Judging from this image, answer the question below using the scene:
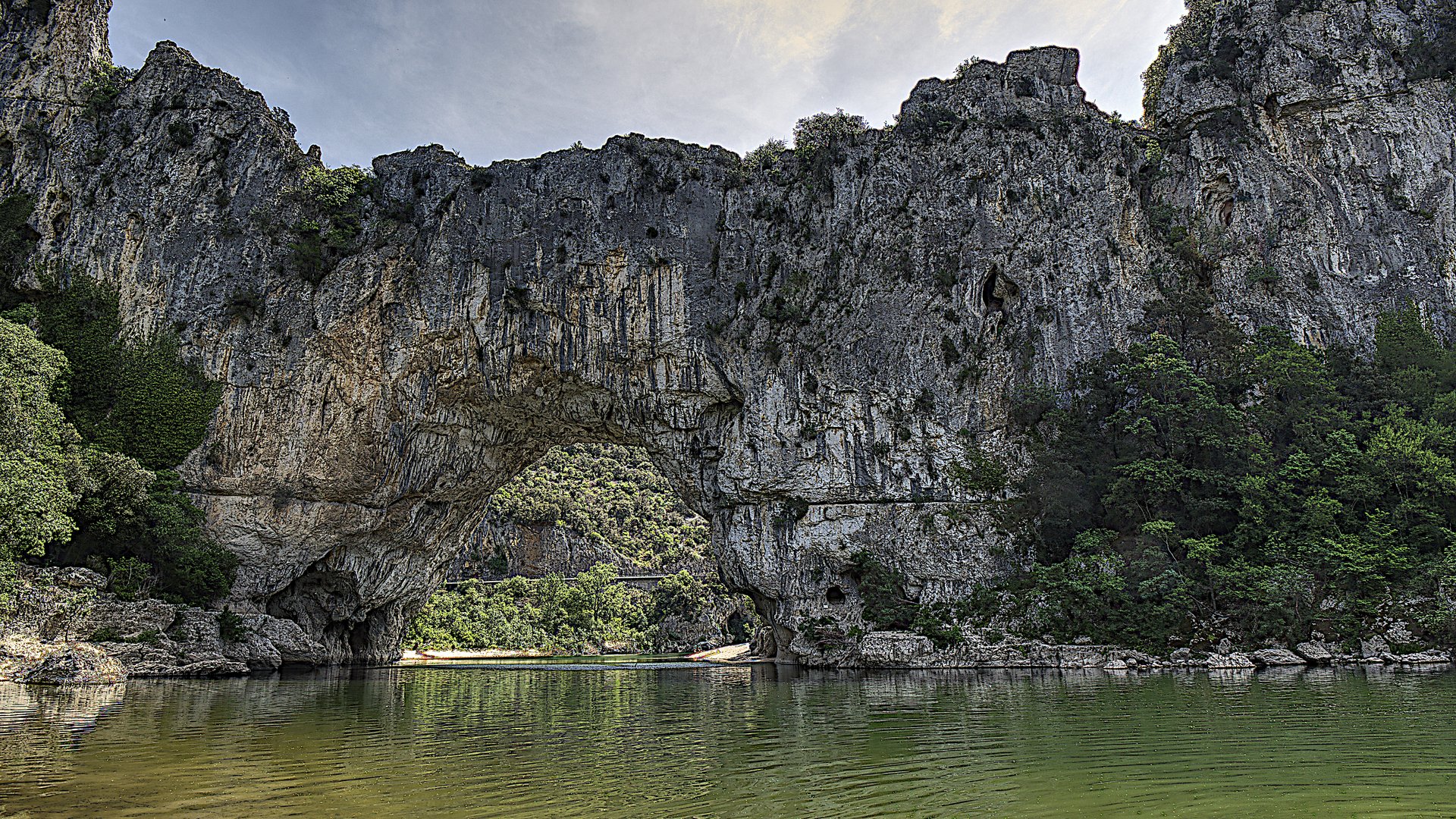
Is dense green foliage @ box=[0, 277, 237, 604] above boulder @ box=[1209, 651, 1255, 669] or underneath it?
above

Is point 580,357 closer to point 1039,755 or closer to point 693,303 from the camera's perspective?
point 693,303

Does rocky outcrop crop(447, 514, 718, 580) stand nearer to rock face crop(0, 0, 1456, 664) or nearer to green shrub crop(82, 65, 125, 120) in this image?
rock face crop(0, 0, 1456, 664)

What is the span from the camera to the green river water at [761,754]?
559cm

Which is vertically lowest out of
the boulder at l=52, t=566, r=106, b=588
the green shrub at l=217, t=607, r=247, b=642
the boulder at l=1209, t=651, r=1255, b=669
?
the boulder at l=1209, t=651, r=1255, b=669

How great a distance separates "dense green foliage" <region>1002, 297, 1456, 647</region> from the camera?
21.3 m

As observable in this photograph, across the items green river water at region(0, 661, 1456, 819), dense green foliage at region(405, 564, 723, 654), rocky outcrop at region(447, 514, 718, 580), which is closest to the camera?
green river water at region(0, 661, 1456, 819)

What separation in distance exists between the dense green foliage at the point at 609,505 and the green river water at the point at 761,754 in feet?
165

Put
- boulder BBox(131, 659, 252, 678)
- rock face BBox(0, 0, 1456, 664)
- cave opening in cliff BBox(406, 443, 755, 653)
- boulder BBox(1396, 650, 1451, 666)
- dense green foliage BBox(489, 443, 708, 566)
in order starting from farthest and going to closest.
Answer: dense green foliage BBox(489, 443, 708, 566) < cave opening in cliff BBox(406, 443, 755, 653) < rock face BBox(0, 0, 1456, 664) < boulder BBox(131, 659, 252, 678) < boulder BBox(1396, 650, 1451, 666)

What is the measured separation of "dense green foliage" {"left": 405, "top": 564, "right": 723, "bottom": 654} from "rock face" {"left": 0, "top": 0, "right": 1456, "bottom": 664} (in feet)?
68.5

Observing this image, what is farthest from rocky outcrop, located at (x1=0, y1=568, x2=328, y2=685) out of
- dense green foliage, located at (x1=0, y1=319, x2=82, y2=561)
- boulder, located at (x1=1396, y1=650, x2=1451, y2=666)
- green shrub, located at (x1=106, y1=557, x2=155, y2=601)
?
boulder, located at (x1=1396, y1=650, x2=1451, y2=666)

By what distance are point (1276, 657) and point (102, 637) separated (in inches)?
1094

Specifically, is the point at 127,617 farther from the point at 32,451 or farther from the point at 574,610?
the point at 574,610

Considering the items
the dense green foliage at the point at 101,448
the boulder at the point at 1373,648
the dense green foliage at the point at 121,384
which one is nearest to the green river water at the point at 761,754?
the boulder at the point at 1373,648

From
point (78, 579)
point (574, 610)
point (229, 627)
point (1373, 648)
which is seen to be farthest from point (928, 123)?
point (574, 610)
